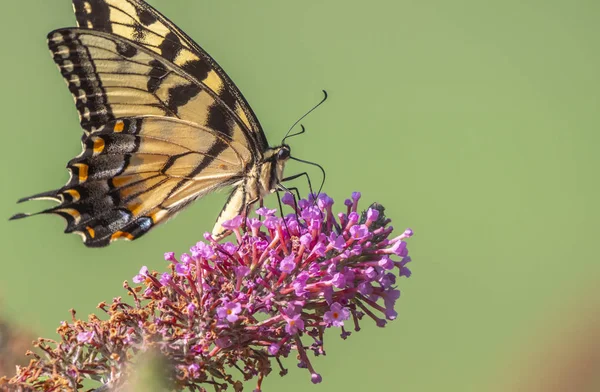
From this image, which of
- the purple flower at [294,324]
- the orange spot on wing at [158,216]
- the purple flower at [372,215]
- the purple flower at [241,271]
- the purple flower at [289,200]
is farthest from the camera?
the orange spot on wing at [158,216]

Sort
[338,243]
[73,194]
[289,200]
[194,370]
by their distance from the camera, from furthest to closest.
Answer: [73,194], [289,200], [338,243], [194,370]

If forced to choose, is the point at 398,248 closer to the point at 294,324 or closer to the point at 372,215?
the point at 372,215

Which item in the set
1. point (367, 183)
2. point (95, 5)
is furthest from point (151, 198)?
point (367, 183)

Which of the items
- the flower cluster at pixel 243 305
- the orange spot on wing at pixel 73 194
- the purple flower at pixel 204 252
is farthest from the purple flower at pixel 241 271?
the orange spot on wing at pixel 73 194

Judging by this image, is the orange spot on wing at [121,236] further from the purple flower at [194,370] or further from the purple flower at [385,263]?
the purple flower at [385,263]

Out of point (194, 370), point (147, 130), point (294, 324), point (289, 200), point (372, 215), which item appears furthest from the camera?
point (147, 130)

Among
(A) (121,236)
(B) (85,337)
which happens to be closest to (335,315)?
(B) (85,337)

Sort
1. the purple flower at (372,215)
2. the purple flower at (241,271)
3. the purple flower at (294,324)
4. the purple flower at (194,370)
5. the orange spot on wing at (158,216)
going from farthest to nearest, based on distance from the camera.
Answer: the orange spot on wing at (158,216) → the purple flower at (372,215) → the purple flower at (241,271) → the purple flower at (294,324) → the purple flower at (194,370)
